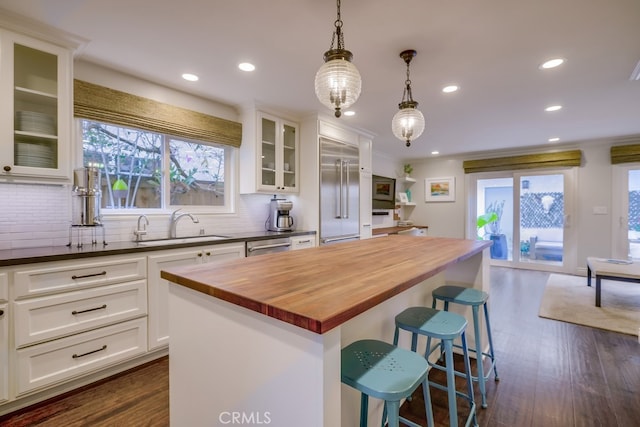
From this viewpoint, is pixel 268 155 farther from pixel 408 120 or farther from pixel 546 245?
pixel 546 245

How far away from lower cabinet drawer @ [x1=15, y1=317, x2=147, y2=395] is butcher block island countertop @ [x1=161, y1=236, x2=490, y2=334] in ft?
4.13

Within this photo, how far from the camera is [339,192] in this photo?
13.0ft

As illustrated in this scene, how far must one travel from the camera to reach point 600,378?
210 centimetres

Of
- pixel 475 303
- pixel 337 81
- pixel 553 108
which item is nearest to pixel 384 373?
pixel 475 303

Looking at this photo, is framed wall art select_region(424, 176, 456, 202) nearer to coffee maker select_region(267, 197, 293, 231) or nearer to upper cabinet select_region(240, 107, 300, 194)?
upper cabinet select_region(240, 107, 300, 194)

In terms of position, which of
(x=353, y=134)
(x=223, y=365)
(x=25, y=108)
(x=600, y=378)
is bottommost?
(x=600, y=378)

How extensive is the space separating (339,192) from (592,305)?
336cm

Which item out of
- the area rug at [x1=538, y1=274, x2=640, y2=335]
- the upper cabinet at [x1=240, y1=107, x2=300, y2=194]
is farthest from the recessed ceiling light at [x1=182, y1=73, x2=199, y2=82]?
the area rug at [x1=538, y1=274, x2=640, y2=335]

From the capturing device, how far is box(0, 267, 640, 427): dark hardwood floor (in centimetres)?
169

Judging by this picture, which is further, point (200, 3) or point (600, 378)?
point (600, 378)

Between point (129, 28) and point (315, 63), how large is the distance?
4.22ft

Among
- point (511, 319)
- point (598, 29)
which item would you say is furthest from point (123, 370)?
point (598, 29)

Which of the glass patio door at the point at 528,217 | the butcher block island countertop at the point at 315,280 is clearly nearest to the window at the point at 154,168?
the butcher block island countertop at the point at 315,280

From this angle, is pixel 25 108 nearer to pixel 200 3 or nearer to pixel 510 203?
pixel 200 3
